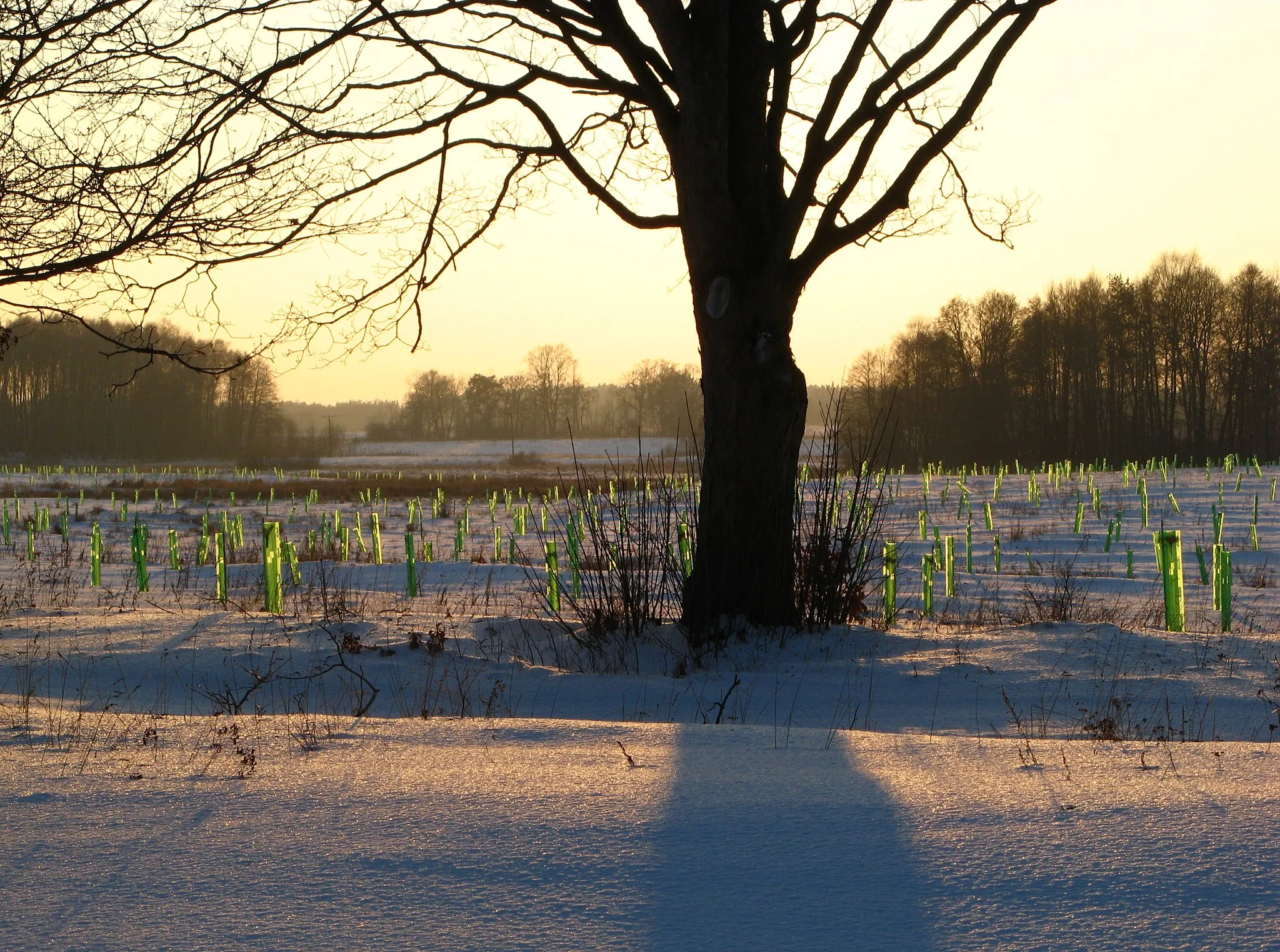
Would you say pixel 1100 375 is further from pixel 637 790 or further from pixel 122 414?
pixel 122 414

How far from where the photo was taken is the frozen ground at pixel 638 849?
79.6 inches

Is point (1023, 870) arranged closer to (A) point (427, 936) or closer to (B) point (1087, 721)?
(A) point (427, 936)

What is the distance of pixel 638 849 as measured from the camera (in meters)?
2.45

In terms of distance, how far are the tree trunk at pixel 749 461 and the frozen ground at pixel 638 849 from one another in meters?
3.23

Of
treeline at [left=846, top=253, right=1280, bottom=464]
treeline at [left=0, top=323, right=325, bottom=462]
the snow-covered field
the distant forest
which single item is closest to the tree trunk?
the snow-covered field

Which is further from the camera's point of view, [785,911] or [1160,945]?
[785,911]

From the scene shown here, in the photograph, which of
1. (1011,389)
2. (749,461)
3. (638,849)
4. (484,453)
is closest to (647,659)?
(749,461)

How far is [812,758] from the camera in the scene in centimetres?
343

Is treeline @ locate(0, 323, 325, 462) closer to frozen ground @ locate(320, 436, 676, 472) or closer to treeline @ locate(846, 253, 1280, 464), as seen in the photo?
frozen ground @ locate(320, 436, 676, 472)

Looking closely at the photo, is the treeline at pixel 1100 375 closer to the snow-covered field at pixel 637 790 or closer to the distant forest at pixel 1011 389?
the distant forest at pixel 1011 389

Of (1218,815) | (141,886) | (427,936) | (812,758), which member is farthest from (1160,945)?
(141,886)

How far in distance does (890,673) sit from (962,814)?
340cm

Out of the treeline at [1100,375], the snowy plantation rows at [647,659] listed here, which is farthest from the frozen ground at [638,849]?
the treeline at [1100,375]

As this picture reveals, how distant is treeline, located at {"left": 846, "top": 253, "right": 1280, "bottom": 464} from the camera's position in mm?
47281
